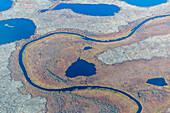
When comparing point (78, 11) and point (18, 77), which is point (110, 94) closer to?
point (18, 77)

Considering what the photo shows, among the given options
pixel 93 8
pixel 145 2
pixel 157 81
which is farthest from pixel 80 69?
pixel 145 2

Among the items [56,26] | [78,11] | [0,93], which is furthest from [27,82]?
[78,11]

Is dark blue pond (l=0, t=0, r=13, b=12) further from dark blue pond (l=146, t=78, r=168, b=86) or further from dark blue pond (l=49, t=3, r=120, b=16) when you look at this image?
dark blue pond (l=146, t=78, r=168, b=86)

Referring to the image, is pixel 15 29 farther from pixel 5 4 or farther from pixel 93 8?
pixel 93 8

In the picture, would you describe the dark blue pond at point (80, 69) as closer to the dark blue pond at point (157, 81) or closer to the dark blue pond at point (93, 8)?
the dark blue pond at point (157, 81)

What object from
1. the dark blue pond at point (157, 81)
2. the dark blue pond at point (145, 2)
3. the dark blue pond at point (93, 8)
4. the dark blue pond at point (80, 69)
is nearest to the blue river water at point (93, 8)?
the dark blue pond at point (93, 8)

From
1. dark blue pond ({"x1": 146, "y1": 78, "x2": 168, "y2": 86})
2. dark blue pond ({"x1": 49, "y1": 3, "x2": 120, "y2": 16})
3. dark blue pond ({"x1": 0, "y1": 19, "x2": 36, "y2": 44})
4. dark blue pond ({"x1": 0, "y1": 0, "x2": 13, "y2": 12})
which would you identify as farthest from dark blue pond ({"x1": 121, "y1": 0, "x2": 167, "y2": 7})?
dark blue pond ({"x1": 0, "y1": 0, "x2": 13, "y2": 12})
